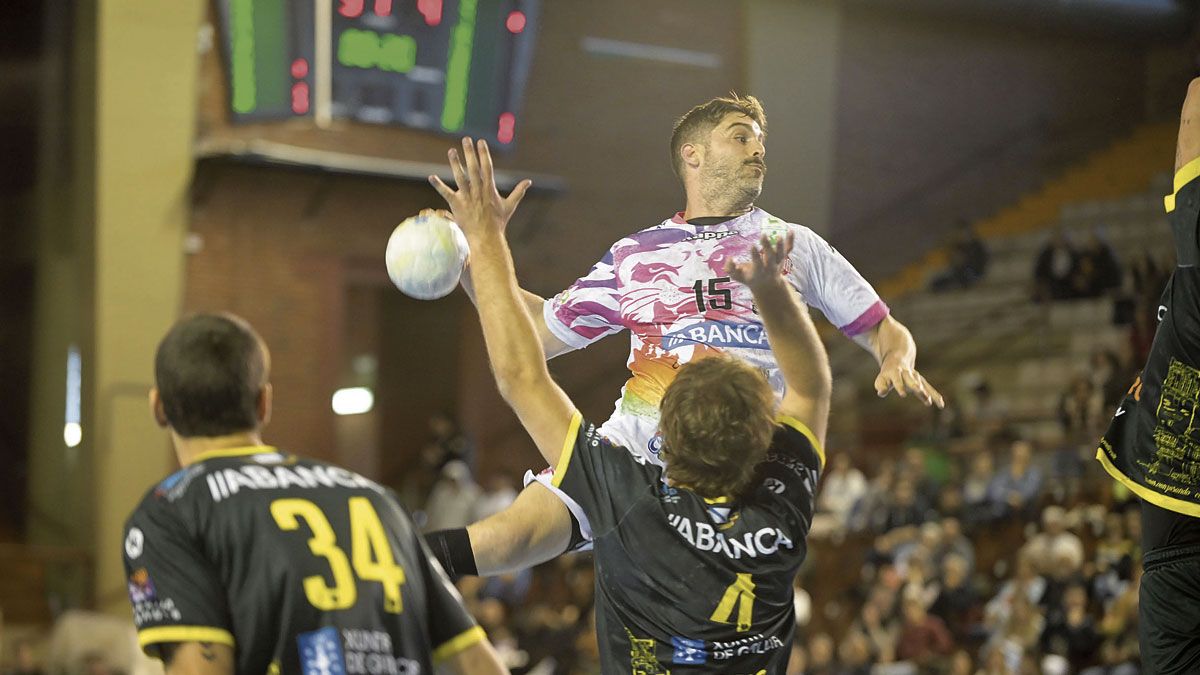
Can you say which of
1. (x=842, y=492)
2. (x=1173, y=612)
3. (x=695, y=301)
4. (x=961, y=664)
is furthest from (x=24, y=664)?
(x=1173, y=612)

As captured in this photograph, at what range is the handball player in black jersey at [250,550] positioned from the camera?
3.03 meters

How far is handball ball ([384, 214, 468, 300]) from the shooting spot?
4484mm

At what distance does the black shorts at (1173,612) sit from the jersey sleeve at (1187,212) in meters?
0.77

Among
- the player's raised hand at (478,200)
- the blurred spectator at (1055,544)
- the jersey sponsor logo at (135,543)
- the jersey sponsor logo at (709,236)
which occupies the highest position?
the player's raised hand at (478,200)

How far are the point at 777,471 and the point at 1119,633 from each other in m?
7.97

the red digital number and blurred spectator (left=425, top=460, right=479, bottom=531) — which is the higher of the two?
the red digital number

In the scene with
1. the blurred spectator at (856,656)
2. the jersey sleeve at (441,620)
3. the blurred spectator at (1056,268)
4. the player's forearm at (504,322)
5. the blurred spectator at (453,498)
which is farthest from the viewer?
the blurred spectator at (1056,268)

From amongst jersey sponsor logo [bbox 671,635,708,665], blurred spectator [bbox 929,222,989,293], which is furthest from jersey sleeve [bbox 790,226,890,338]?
blurred spectator [bbox 929,222,989,293]

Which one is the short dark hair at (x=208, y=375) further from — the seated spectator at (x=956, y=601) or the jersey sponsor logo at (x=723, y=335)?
the seated spectator at (x=956, y=601)

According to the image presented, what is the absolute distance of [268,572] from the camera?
304 centimetres

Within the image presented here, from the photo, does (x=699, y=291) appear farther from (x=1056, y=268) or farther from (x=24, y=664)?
(x=1056, y=268)

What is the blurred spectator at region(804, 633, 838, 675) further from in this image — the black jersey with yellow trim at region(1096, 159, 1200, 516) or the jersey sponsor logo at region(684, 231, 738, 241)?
the black jersey with yellow trim at region(1096, 159, 1200, 516)

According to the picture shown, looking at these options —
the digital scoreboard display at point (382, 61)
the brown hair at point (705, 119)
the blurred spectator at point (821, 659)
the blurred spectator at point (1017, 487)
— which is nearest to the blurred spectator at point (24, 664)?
the digital scoreboard display at point (382, 61)

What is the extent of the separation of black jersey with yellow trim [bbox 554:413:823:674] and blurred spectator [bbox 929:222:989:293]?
50.0ft
